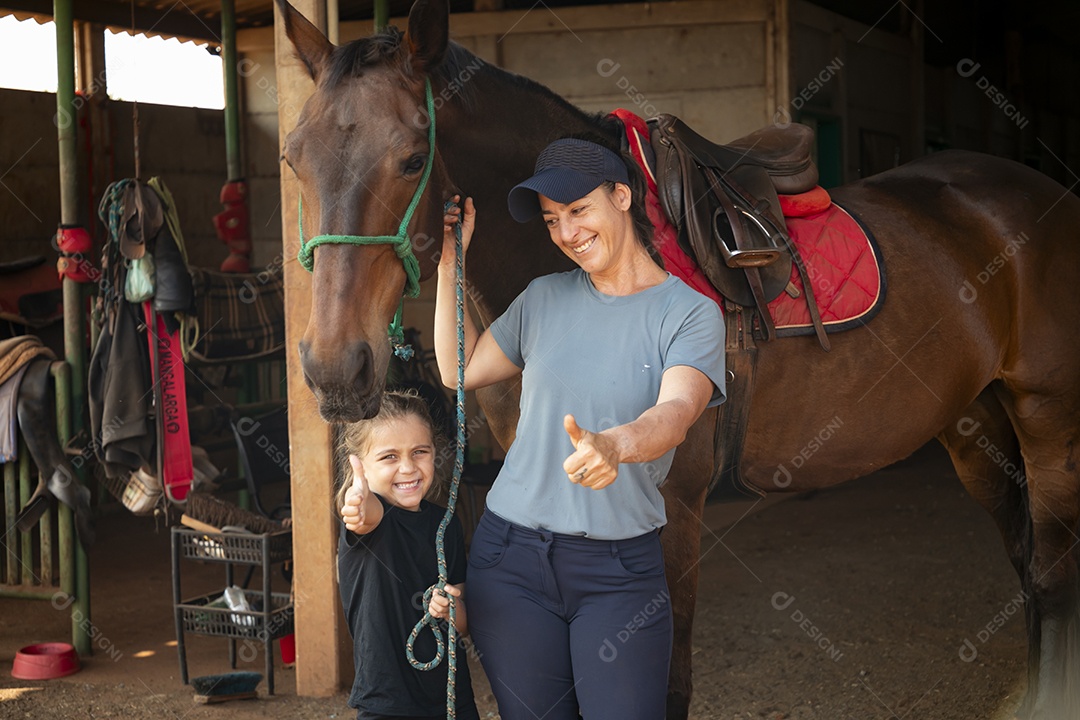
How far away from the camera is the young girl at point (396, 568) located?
6.37 feet

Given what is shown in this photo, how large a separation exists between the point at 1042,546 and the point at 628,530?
204 cm

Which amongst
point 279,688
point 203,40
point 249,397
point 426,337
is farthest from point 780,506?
point 203,40

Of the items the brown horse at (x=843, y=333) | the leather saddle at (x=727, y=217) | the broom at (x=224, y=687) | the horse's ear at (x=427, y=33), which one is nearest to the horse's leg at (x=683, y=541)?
the brown horse at (x=843, y=333)

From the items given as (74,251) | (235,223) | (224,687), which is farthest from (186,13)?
(224,687)

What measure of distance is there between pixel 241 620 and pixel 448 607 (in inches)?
85.2

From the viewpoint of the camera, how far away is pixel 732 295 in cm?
242

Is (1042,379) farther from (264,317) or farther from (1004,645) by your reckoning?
(264,317)

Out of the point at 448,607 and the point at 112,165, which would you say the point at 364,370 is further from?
the point at 112,165

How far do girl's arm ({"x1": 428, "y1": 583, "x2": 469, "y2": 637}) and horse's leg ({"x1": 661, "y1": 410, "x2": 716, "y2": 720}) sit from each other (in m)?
0.59

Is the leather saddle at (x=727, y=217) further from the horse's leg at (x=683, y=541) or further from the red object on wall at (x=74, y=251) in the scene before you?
the red object on wall at (x=74, y=251)

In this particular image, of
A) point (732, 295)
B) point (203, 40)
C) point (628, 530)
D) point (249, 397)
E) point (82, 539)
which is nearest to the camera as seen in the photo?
point (628, 530)

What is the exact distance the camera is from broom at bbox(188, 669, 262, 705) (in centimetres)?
341

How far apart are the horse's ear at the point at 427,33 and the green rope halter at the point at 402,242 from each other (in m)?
0.04

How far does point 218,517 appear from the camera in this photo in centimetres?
387
